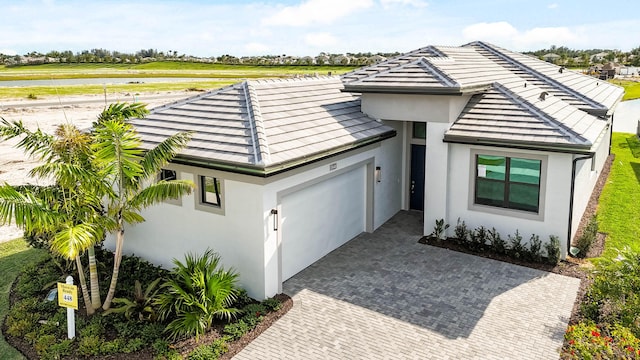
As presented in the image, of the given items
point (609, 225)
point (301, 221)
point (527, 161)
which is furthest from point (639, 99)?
point (301, 221)

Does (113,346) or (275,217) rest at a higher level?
(275,217)

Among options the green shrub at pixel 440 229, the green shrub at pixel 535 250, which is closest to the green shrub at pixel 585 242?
the green shrub at pixel 535 250

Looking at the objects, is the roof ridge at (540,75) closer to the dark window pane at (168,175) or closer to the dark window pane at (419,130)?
the dark window pane at (419,130)

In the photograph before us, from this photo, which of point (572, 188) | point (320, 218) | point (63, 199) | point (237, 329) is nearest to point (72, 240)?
point (63, 199)

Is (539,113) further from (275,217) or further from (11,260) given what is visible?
(11,260)

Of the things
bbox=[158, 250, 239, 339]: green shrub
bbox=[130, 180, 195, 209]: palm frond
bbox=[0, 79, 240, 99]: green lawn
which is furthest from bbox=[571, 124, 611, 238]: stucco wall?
bbox=[0, 79, 240, 99]: green lawn
